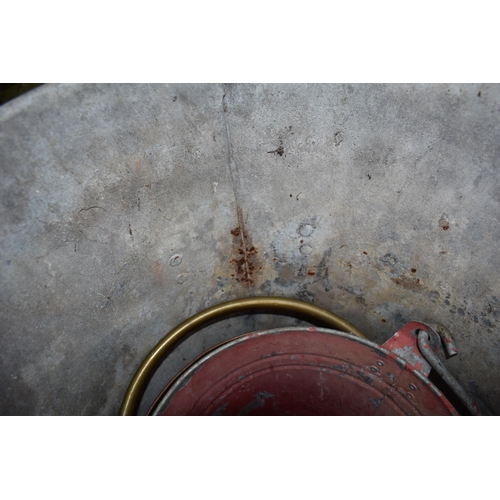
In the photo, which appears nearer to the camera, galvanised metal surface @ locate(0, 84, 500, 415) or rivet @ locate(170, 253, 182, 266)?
galvanised metal surface @ locate(0, 84, 500, 415)

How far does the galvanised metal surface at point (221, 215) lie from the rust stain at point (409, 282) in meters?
0.01

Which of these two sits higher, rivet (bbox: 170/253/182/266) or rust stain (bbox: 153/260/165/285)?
rivet (bbox: 170/253/182/266)

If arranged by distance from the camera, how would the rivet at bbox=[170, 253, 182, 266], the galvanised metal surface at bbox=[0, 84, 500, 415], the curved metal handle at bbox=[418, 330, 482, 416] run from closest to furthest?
the galvanised metal surface at bbox=[0, 84, 500, 415] < the curved metal handle at bbox=[418, 330, 482, 416] < the rivet at bbox=[170, 253, 182, 266]

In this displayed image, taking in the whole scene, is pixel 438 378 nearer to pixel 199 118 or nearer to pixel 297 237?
pixel 297 237

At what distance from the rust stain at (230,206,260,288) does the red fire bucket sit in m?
0.55

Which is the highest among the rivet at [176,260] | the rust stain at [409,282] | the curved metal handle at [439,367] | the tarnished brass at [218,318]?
the rivet at [176,260]

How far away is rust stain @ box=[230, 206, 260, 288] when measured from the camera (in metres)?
1.91

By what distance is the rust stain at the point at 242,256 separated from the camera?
191cm

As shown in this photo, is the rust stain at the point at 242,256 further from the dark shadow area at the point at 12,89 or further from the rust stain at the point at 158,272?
the dark shadow area at the point at 12,89

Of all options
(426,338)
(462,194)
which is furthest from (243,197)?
(426,338)

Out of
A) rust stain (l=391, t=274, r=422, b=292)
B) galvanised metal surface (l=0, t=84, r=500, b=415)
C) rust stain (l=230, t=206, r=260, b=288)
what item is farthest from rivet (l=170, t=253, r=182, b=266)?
rust stain (l=391, t=274, r=422, b=292)

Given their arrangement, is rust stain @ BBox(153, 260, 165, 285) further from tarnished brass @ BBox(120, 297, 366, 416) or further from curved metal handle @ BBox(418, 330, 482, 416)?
curved metal handle @ BBox(418, 330, 482, 416)

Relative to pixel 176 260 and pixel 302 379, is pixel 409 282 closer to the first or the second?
pixel 302 379

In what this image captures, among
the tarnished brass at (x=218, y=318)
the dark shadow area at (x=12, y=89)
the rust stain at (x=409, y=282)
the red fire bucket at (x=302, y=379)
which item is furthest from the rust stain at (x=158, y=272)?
the rust stain at (x=409, y=282)
